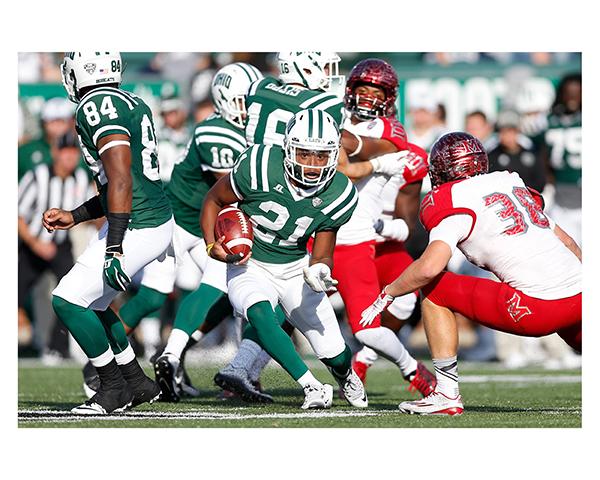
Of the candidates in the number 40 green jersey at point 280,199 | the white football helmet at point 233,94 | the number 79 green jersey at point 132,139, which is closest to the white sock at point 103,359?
the number 79 green jersey at point 132,139

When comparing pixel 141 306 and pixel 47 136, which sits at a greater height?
pixel 47 136

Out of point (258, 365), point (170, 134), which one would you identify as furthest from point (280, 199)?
point (170, 134)

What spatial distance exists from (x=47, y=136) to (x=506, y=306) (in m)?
6.93

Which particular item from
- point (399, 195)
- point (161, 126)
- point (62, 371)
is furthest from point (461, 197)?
point (161, 126)

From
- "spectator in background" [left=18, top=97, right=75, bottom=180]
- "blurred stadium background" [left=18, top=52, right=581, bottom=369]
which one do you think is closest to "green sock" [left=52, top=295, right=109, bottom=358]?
"blurred stadium background" [left=18, top=52, right=581, bottom=369]

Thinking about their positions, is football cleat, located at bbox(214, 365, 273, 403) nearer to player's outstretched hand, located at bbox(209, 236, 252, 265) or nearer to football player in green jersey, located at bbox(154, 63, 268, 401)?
football player in green jersey, located at bbox(154, 63, 268, 401)

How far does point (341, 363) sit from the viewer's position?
6.95 m

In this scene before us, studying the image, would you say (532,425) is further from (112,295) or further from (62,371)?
(62,371)

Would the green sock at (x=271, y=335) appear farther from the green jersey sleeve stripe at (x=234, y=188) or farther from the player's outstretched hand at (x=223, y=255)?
the green jersey sleeve stripe at (x=234, y=188)

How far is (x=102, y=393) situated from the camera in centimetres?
646

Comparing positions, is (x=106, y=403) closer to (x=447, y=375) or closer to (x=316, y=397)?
(x=316, y=397)

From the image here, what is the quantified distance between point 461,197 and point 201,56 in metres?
7.28

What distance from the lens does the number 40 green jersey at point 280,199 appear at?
662cm

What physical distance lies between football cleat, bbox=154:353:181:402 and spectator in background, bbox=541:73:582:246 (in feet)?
17.3
